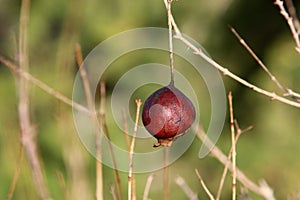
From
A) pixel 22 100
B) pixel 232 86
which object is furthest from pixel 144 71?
pixel 22 100

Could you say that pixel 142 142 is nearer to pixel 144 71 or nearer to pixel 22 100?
pixel 144 71

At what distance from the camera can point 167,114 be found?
4.19 ft

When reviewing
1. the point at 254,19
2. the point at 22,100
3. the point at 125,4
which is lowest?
the point at 22,100

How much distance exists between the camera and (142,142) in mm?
5320

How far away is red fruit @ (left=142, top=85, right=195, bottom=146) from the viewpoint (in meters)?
1.27

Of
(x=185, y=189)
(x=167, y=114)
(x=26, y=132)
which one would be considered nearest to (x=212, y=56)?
(x=26, y=132)

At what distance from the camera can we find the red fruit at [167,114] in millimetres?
1272

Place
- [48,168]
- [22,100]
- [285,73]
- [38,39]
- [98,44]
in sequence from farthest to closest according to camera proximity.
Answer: [38,39] < [98,44] < [285,73] < [48,168] < [22,100]

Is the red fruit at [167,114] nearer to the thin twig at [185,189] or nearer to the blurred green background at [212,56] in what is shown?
the thin twig at [185,189]

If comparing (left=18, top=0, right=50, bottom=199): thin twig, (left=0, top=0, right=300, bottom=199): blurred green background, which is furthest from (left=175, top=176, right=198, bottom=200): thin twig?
(left=0, top=0, right=300, bottom=199): blurred green background

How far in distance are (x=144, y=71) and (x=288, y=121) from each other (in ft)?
3.50

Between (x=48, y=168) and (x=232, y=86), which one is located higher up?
(x=232, y=86)

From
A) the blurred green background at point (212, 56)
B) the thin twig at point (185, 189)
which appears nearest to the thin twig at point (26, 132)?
the thin twig at point (185, 189)

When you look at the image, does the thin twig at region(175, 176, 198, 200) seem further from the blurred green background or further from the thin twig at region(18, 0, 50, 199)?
the blurred green background
